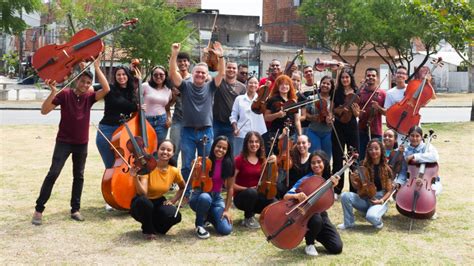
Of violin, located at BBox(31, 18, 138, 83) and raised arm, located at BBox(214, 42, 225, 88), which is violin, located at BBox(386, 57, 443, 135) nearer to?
raised arm, located at BBox(214, 42, 225, 88)

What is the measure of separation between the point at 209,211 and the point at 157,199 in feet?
1.64

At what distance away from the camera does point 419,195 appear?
18.6ft

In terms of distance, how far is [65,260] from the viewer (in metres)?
4.58

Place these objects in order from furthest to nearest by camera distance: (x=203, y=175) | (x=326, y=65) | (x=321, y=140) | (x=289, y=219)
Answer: (x=326, y=65) → (x=321, y=140) → (x=203, y=175) → (x=289, y=219)

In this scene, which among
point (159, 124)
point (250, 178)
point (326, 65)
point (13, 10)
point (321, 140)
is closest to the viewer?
point (250, 178)

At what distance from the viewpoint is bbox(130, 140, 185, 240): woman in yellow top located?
5.15 meters

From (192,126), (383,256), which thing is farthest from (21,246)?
(383,256)

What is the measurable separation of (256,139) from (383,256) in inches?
63.0


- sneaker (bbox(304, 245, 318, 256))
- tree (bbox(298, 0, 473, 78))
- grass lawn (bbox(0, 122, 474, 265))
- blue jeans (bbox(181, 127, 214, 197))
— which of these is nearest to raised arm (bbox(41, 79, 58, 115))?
grass lawn (bbox(0, 122, 474, 265))

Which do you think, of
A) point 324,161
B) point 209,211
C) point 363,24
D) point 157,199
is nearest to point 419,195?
point 324,161

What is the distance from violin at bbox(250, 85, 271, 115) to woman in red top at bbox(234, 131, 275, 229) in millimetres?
742

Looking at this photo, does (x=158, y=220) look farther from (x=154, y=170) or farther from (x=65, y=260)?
(x=65, y=260)

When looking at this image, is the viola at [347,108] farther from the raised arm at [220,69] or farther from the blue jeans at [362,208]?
the raised arm at [220,69]

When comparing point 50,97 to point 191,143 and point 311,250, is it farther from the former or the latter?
point 311,250
